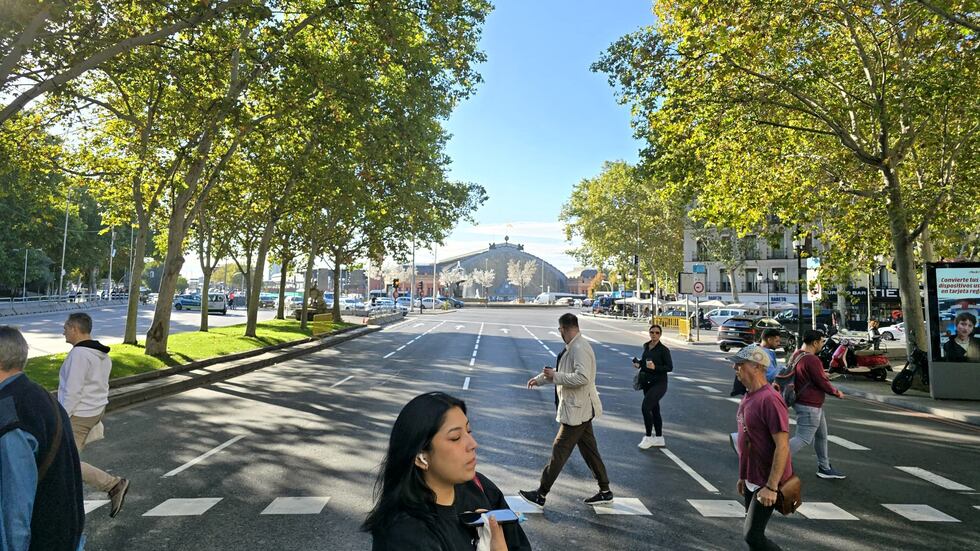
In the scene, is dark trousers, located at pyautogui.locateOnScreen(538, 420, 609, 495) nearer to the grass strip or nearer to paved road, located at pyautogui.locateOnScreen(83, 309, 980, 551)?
paved road, located at pyautogui.locateOnScreen(83, 309, 980, 551)

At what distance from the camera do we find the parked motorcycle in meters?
14.4

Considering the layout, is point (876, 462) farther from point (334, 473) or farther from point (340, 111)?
point (340, 111)

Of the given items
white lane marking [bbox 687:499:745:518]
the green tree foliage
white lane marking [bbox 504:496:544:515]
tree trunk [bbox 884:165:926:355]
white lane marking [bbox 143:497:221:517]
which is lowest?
white lane marking [bbox 687:499:745:518]

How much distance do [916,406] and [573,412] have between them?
1081 centimetres

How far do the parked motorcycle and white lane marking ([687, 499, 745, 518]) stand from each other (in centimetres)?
1096

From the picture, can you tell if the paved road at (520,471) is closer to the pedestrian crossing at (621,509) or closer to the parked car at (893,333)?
the pedestrian crossing at (621,509)

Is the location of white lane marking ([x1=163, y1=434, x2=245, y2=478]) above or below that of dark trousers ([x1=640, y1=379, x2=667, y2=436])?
below

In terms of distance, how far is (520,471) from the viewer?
704cm

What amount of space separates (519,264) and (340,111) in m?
151

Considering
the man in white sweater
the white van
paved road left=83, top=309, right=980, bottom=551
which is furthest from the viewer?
the white van


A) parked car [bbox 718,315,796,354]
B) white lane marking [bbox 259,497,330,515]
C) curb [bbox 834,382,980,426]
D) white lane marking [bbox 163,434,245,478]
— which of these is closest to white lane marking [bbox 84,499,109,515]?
white lane marking [bbox 163,434,245,478]

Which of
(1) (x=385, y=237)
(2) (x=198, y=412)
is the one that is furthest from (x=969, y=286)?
(1) (x=385, y=237)

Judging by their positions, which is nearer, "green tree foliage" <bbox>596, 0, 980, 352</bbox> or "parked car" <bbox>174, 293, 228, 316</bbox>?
"green tree foliage" <bbox>596, 0, 980, 352</bbox>

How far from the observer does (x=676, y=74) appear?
14484 millimetres
